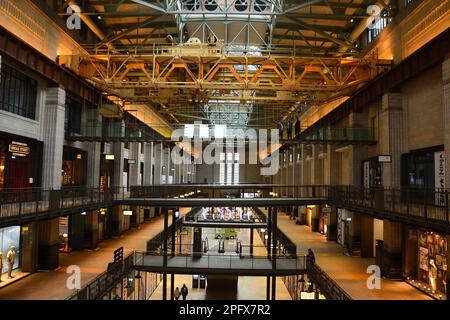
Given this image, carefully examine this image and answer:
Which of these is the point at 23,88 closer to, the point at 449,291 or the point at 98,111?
the point at 98,111

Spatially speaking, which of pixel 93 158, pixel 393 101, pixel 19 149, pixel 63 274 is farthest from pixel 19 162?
pixel 393 101

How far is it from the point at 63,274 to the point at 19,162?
6344 mm

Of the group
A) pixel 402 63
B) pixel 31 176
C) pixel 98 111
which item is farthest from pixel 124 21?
pixel 402 63

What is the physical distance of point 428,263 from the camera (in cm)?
1703

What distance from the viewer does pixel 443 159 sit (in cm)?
1598

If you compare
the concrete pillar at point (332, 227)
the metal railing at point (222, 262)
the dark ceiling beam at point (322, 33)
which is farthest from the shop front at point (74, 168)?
the concrete pillar at point (332, 227)

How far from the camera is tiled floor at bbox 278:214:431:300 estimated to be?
16.1m

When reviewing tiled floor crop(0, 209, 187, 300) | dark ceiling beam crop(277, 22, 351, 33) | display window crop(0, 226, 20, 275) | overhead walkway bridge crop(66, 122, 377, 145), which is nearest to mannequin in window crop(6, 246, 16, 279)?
display window crop(0, 226, 20, 275)

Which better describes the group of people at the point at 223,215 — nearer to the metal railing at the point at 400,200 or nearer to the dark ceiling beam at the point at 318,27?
the metal railing at the point at 400,200

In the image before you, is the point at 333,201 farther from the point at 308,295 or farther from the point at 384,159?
the point at 308,295

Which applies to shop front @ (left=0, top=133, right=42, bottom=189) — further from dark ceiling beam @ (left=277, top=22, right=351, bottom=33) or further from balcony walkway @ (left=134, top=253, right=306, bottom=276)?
dark ceiling beam @ (left=277, top=22, right=351, bottom=33)
